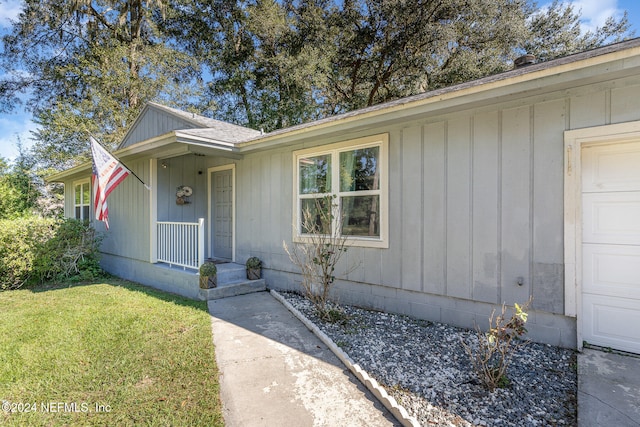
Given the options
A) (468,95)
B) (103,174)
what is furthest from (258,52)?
(468,95)

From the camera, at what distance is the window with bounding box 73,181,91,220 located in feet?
32.9

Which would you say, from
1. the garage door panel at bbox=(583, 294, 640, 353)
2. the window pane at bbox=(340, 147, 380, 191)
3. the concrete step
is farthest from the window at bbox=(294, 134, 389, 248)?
the garage door panel at bbox=(583, 294, 640, 353)

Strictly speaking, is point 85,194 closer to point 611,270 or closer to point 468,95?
point 468,95

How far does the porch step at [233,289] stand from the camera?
5242 millimetres

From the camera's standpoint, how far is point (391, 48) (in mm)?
13727

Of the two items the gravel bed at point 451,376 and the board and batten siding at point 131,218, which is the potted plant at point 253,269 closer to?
the gravel bed at point 451,376

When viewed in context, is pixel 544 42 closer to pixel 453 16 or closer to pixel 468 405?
pixel 453 16

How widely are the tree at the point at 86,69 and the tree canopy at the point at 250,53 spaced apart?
5 cm

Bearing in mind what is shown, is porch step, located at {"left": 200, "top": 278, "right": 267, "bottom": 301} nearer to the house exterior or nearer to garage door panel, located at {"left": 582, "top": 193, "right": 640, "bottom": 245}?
the house exterior

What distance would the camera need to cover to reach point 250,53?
1591 centimetres

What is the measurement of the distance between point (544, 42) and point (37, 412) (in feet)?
59.1

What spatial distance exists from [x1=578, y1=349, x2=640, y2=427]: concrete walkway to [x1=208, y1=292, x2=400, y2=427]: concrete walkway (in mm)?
1373

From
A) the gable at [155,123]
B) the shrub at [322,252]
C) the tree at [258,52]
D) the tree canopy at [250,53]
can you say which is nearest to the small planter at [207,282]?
the shrub at [322,252]

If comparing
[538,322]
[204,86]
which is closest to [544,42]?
[538,322]
